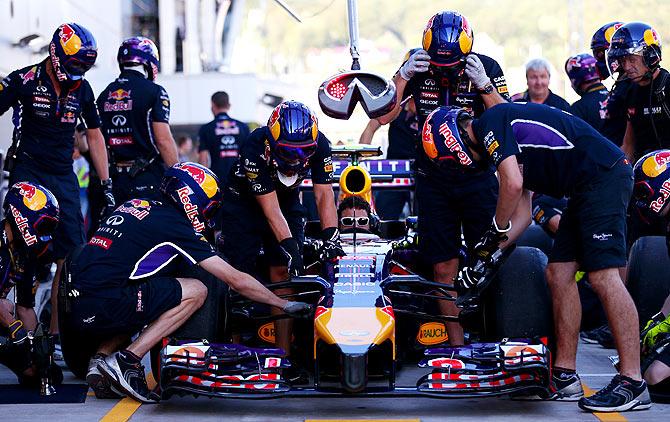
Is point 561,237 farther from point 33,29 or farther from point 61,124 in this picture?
point 33,29

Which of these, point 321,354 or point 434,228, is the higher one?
point 434,228

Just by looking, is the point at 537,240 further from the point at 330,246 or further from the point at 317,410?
the point at 317,410

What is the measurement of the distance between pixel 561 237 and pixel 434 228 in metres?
1.08

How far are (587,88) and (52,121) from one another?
4.71 m

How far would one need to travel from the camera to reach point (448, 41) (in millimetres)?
8008

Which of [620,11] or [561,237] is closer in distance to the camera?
[561,237]

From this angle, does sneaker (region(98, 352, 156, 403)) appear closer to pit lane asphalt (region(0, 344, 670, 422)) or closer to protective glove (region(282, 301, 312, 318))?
pit lane asphalt (region(0, 344, 670, 422))

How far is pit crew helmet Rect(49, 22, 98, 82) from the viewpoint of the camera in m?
8.70

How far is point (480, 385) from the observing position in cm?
641

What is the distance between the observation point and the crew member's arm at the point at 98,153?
945 cm

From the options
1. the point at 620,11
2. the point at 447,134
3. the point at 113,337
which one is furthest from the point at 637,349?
the point at 620,11

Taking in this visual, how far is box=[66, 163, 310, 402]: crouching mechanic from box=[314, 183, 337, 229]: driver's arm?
95cm

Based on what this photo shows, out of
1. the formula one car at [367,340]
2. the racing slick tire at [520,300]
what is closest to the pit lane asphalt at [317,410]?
the formula one car at [367,340]

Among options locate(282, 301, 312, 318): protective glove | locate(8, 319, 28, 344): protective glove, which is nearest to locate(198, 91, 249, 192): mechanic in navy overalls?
locate(8, 319, 28, 344): protective glove
